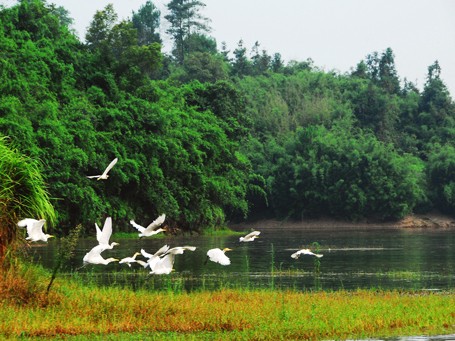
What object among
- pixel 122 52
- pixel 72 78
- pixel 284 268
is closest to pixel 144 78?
pixel 122 52

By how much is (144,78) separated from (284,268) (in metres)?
35.0

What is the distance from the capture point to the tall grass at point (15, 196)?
632 inches

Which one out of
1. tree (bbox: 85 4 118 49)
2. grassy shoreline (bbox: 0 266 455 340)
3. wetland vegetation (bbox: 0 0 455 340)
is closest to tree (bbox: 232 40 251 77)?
wetland vegetation (bbox: 0 0 455 340)

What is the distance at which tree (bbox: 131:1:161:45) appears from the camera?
122m

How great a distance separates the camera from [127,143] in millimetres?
55844

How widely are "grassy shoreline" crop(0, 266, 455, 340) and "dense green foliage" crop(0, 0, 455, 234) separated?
1081 centimetres

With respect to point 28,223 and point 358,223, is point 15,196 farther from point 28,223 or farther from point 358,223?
point 358,223

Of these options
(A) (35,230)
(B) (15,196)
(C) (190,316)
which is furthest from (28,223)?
(C) (190,316)

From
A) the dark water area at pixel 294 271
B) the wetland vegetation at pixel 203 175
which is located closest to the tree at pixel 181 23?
the wetland vegetation at pixel 203 175

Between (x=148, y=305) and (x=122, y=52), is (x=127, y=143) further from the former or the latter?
(x=148, y=305)

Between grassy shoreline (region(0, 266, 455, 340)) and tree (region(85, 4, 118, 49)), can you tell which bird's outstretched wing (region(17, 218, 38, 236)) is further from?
tree (region(85, 4, 118, 49))

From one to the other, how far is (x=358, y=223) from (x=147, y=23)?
170ft

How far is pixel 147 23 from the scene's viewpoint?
126 metres

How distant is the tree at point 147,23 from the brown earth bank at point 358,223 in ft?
140
